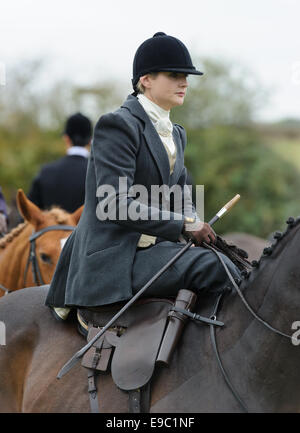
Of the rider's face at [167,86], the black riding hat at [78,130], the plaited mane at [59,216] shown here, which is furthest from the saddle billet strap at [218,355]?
the black riding hat at [78,130]

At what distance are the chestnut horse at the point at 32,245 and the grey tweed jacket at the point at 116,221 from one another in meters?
1.81

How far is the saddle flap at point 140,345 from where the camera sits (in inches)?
141

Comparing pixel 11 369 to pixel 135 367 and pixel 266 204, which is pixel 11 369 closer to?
pixel 135 367

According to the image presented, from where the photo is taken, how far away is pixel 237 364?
139 inches

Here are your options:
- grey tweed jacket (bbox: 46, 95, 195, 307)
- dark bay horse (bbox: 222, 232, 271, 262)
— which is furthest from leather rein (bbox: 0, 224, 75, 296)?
dark bay horse (bbox: 222, 232, 271, 262)

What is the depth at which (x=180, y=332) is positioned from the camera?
363 centimetres

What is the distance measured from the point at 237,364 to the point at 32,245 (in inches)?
114

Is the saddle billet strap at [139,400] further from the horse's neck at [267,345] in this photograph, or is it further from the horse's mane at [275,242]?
the horse's mane at [275,242]

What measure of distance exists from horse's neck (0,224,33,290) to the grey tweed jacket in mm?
2059

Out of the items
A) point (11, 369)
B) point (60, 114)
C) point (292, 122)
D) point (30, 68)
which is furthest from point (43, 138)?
point (11, 369)

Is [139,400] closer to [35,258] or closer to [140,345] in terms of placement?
[140,345]

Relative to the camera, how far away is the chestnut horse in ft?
19.3

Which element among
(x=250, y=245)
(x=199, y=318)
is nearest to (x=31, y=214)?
(x=199, y=318)
